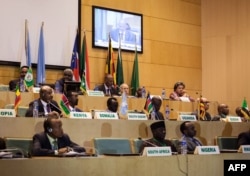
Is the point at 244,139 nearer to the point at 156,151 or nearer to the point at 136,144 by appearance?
the point at 136,144

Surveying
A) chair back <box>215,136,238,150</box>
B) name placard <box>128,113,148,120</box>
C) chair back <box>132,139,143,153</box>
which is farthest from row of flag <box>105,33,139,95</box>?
chair back <box>132,139,143,153</box>

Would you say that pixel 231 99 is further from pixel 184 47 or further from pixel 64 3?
pixel 64 3

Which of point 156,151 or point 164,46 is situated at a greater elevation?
point 164,46

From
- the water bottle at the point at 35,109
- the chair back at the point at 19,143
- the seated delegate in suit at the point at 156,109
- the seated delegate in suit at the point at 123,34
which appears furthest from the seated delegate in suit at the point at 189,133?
the seated delegate in suit at the point at 123,34

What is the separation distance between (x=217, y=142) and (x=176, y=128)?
560 millimetres

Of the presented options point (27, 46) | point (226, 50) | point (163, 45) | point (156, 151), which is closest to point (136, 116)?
point (156, 151)

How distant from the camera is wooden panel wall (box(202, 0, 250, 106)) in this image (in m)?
10.4

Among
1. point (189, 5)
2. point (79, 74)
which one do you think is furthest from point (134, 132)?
point (189, 5)

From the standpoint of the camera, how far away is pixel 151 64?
10398mm

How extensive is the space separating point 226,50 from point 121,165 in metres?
7.42

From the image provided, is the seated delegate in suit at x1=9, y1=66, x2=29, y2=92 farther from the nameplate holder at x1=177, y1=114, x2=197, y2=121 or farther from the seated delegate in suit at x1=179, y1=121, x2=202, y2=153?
the seated delegate in suit at x1=179, y1=121, x2=202, y2=153

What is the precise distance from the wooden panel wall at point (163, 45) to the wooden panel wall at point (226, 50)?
0.72 ft

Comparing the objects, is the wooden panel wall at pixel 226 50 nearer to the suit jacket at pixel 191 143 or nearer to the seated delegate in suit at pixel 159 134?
the suit jacket at pixel 191 143

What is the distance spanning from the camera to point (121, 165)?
12.6 ft
